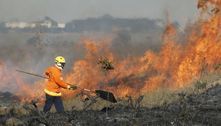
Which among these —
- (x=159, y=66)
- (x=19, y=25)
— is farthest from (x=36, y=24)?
(x=159, y=66)

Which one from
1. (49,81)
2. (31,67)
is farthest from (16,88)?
(49,81)

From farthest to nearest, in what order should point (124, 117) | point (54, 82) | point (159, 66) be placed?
1. point (159, 66)
2. point (54, 82)
3. point (124, 117)

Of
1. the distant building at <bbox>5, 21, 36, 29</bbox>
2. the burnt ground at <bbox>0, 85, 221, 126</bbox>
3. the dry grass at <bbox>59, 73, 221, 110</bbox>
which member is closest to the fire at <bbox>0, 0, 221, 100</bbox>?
the dry grass at <bbox>59, 73, 221, 110</bbox>

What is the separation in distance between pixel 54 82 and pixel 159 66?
14.9 metres

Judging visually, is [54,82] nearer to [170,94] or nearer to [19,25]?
[170,94]

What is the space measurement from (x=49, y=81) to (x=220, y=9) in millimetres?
14066

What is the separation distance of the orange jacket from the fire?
8604 millimetres

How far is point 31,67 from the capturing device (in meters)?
44.2

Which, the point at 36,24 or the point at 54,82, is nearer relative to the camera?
the point at 54,82

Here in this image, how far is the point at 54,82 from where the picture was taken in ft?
47.6

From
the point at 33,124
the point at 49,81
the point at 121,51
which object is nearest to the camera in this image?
the point at 33,124

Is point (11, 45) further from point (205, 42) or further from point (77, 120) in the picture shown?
point (77, 120)

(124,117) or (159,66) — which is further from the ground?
(159,66)

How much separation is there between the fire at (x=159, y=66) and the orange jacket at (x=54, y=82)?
8.60 m
